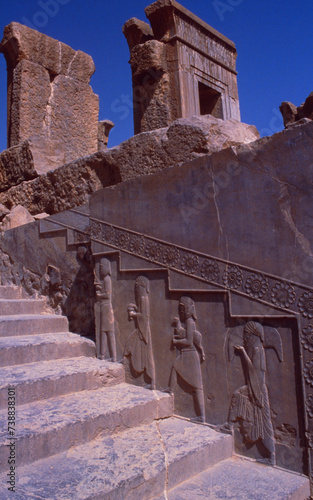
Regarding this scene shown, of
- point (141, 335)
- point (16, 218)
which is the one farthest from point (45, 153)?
point (141, 335)

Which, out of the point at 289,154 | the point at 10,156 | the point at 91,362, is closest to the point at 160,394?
the point at 91,362

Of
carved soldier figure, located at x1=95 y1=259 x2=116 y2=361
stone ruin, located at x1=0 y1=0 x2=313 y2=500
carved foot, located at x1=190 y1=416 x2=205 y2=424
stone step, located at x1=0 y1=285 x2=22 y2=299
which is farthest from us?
stone step, located at x1=0 y1=285 x2=22 y2=299

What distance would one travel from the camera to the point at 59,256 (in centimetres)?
466

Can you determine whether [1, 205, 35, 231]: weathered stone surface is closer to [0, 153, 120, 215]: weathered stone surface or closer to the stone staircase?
[0, 153, 120, 215]: weathered stone surface

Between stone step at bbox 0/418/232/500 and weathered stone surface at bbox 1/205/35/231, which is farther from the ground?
weathered stone surface at bbox 1/205/35/231

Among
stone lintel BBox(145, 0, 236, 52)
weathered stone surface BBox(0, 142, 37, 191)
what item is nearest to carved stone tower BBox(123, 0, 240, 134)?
stone lintel BBox(145, 0, 236, 52)

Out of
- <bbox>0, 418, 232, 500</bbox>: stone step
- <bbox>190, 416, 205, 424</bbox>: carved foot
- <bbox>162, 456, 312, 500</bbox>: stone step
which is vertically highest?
<bbox>190, 416, 205, 424</bbox>: carved foot

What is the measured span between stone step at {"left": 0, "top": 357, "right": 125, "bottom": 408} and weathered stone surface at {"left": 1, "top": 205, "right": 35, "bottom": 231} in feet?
9.02

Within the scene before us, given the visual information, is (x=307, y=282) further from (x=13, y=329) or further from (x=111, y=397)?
(x=13, y=329)

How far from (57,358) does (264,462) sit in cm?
202

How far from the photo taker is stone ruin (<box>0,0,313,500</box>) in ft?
8.08

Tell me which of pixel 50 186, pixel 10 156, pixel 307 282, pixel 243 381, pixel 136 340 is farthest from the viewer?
pixel 10 156

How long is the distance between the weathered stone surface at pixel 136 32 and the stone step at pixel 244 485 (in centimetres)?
794

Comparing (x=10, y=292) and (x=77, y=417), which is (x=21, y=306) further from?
(x=77, y=417)
